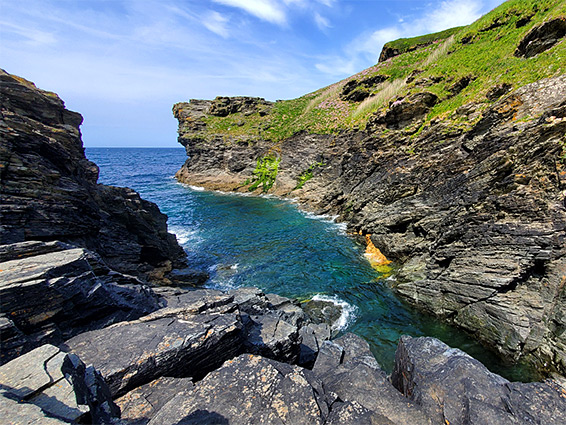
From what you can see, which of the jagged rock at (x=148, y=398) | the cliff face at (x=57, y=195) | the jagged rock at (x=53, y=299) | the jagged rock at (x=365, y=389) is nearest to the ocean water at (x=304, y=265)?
the jagged rock at (x=365, y=389)

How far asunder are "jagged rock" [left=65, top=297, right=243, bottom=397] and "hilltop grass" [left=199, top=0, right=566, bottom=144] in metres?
23.3

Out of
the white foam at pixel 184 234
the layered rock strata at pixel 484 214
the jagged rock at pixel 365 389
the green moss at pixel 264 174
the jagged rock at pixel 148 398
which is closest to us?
the jagged rock at pixel 148 398

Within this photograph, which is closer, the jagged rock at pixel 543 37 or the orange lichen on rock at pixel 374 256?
the jagged rock at pixel 543 37

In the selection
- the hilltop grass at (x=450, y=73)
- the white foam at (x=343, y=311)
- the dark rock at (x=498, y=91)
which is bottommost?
the white foam at (x=343, y=311)

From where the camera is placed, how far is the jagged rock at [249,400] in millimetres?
5500

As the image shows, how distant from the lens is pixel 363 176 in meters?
30.6

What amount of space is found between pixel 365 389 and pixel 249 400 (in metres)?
3.58

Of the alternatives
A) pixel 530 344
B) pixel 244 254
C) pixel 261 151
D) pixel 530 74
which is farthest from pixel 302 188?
pixel 530 344

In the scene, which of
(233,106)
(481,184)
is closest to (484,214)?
(481,184)

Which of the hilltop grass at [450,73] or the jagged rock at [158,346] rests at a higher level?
the hilltop grass at [450,73]

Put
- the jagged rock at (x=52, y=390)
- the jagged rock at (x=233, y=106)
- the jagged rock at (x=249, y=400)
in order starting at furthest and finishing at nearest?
the jagged rock at (x=233, y=106) → the jagged rock at (x=249, y=400) → the jagged rock at (x=52, y=390)

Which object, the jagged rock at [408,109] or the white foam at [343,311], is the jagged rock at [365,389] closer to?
the white foam at [343,311]

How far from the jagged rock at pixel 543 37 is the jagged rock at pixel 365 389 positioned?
26.6m

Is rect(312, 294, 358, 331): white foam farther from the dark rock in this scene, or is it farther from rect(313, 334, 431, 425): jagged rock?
the dark rock
